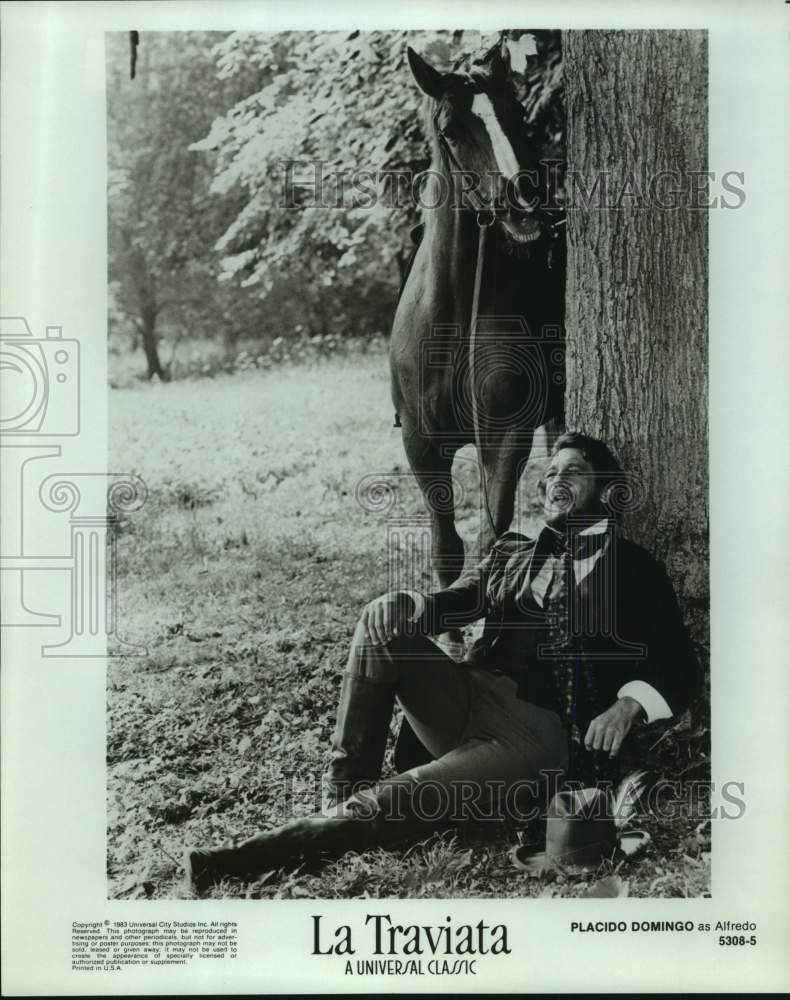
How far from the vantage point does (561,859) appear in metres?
4.69

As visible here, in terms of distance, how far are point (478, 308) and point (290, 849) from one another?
2562 millimetres

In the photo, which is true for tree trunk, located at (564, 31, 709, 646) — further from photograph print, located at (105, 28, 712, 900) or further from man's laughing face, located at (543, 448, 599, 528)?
man's laughing face, located at (543, 448, 599, 528)

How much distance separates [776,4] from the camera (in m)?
4.75

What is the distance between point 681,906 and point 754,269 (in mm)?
2874

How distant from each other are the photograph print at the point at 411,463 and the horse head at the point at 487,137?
10 millimetres

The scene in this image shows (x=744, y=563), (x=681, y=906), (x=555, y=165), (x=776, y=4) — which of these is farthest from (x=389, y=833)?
(x=776, y=4)

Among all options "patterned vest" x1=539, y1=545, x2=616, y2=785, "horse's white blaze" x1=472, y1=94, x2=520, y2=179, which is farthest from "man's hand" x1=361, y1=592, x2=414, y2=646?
"horse's white blaze" x1=472, y1=94, x2=520, y2=179

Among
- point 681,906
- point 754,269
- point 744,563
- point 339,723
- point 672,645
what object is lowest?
point 681,906

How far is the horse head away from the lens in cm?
474

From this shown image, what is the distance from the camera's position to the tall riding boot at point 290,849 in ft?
15.3

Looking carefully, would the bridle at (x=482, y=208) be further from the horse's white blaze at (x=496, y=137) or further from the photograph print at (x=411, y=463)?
the horse's white blaze at (x=496, y=137)

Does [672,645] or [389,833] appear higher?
[672,645]

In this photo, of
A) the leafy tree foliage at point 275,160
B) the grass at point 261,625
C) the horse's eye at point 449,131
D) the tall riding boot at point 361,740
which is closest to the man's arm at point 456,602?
the grass at point 261,625

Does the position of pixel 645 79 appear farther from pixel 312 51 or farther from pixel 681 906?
pixel 681 906
